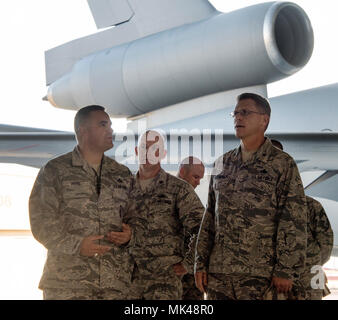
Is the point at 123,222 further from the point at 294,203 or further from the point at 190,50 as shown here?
the point at 190,50

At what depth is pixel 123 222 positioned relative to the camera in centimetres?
290

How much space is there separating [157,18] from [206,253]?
22.7 feet

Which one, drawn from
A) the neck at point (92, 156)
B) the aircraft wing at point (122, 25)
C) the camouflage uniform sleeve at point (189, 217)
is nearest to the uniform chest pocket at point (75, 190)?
the neck at point (92, 156)

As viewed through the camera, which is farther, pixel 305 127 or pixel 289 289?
pixel 305 127

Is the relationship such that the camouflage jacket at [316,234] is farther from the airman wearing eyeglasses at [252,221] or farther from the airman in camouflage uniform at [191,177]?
the airman in camouflage uniform at [191,177]

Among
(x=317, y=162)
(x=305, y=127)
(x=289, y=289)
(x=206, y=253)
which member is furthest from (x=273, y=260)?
(x=305, y=127)

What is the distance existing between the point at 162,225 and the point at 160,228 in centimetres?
2

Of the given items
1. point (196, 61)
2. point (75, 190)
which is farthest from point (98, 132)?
point (196, 61)

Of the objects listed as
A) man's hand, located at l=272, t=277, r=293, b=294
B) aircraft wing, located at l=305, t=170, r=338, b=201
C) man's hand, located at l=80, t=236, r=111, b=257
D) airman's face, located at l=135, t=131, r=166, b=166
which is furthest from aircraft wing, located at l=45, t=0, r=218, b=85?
man's hand, located at l=272, t=277, r=293, b=294

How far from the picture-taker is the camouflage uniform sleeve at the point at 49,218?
261 centimetres

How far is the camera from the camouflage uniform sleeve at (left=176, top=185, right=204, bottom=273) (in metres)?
3.00

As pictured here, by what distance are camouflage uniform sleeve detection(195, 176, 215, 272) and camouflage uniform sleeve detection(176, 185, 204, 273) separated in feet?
0.87

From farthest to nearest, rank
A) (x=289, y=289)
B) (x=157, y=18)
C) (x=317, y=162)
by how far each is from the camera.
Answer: (x=157, y=18) < (x=317, y=162) < (x=289, y=289)
